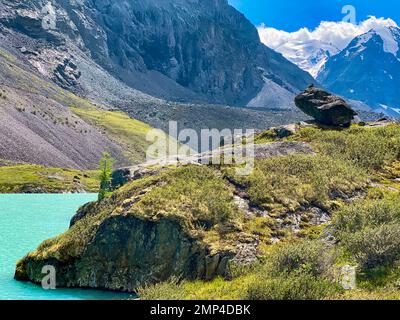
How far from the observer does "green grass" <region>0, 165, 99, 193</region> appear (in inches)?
6973

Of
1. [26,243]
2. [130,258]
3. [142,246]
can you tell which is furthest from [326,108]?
[26,243]

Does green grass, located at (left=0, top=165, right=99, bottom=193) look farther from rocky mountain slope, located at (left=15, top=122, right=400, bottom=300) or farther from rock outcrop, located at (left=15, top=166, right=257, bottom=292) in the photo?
rock outcrop, located at (left=15, top=166, right=257, bottom=292)

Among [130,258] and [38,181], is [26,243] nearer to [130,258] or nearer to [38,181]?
[130,258]

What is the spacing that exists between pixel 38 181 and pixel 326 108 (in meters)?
142

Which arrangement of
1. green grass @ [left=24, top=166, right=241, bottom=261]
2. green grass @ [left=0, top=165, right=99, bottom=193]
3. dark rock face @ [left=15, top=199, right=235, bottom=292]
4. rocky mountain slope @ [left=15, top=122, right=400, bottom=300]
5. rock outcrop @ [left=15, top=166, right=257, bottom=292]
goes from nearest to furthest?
1. rocky mountain slope @ [left=15, top=122, right=400, bottom=300]
2. dark rock face @ [left=15, top=199, right=235, bottom=292]
3. rock outcrop @ [left=15, top=166, right=257, bottom=292]
4. green grass @ [left=24, top=166, right=241, bottom=261]
5. green grass @ [left=0, top=165, right=99, bottom=193]

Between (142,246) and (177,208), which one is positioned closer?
(142,246)

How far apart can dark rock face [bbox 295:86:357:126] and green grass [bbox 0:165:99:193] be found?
132 m

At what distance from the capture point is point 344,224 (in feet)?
109

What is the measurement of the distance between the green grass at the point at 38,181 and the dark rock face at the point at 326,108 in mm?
131952

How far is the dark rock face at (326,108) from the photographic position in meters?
59.5

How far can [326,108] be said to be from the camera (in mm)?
59469

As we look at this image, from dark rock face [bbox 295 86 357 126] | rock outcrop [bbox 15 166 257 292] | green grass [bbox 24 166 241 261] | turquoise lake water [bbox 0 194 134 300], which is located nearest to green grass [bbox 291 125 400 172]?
dark rock face [bbox 295 86 357 126]
